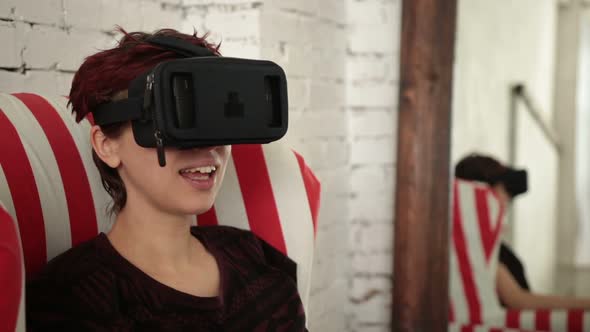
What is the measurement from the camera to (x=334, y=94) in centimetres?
205

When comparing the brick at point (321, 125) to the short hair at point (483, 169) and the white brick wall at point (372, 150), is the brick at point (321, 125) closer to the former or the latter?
the white brick wall at point (372, 150)

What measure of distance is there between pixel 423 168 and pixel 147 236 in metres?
1.29

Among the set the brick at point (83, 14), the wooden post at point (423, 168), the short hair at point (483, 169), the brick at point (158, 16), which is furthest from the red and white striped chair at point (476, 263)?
the brick at point (83, 14)

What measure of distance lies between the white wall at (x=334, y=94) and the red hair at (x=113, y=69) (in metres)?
0.51

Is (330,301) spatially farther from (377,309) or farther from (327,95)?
(327,95)

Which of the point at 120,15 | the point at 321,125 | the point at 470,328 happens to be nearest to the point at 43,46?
the point at 120,15

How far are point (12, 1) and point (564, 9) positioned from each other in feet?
15.1

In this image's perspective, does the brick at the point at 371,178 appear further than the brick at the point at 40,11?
Yes

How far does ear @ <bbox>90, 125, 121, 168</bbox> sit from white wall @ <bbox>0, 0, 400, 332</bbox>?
0.50 metres

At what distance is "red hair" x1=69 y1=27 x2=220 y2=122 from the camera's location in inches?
35.3

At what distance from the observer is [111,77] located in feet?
2.94

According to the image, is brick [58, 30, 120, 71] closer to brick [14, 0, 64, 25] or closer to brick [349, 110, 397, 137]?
brick [14, 0, 64, 25]

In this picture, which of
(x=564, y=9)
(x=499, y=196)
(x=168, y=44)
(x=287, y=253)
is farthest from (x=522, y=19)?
(x=168, y=44)

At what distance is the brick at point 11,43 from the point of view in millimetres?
1223
